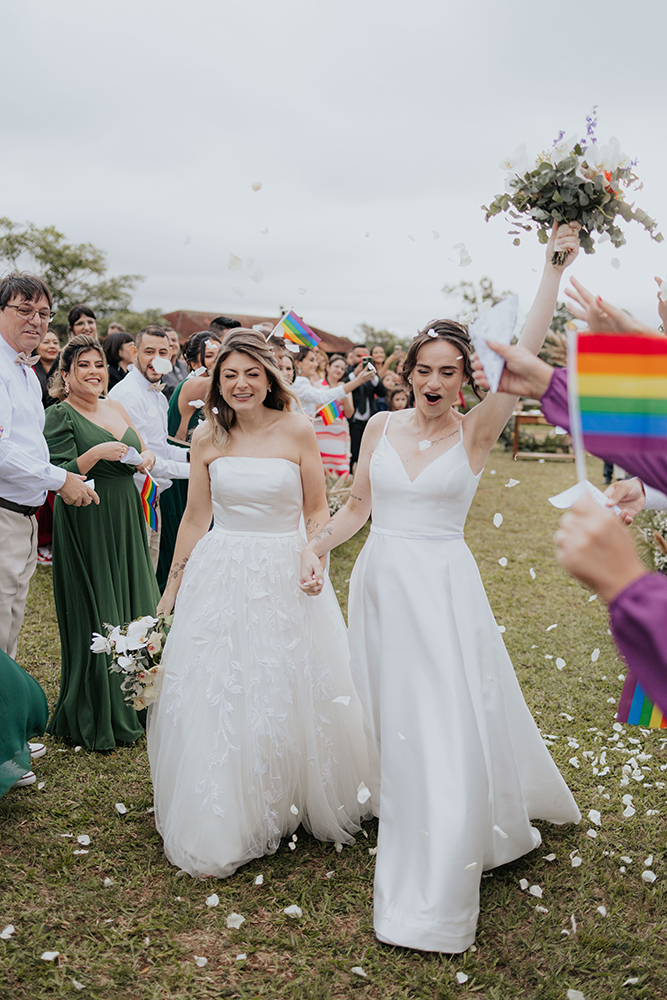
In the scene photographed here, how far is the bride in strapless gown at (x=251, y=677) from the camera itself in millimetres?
Result: 3570

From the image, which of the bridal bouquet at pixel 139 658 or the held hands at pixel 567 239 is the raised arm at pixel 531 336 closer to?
the held hands at pixel 567 239

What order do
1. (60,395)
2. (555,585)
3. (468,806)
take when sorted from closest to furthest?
(468,806) → (60,395) → (555,585)

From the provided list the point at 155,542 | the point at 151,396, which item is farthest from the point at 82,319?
the point at 155,542

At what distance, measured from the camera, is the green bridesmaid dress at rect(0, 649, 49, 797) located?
152 inches

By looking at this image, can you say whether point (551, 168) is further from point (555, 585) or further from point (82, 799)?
point (555, 585)

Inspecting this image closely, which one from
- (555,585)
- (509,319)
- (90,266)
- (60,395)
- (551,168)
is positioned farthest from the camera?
(90,266)

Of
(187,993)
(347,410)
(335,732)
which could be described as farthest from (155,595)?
(347,410)

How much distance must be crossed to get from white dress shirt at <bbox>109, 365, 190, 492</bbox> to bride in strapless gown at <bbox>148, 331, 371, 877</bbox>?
80.2 inches

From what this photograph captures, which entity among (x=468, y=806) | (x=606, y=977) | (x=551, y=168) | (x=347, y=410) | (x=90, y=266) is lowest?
(x=606, y=977)

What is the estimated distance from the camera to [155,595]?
5.32 m

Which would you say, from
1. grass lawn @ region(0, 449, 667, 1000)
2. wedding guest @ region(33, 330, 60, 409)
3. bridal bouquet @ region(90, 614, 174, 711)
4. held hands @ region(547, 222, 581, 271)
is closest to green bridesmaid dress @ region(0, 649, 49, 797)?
grass lawn @ region(0, 449, 667, 1000)

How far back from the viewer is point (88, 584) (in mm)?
4836

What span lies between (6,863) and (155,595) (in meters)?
2.00

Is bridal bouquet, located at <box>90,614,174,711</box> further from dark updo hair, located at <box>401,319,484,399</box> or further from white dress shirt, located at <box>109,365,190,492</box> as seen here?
white dress shirt, located at <box>109,365,190,492</box>
